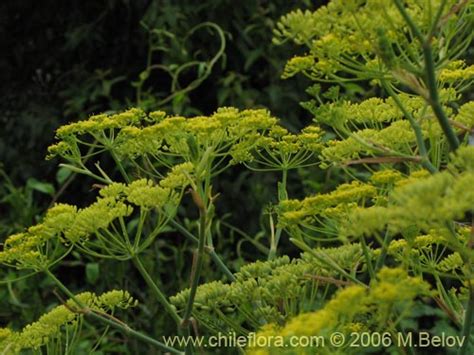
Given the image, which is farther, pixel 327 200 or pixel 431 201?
pixel 327 200

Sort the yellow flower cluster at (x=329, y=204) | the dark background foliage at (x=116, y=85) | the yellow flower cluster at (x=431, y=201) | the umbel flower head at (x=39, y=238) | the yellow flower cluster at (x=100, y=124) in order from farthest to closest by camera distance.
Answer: the dark background foliage at (x=116, y=85) → the yellow flower cluster at (x=100, y=124) → the umbel flower head at (x=39, y=238) → the yellow flower cluster at (x=329, y=204) → the yellow flower cluster at (x=431, y=201)

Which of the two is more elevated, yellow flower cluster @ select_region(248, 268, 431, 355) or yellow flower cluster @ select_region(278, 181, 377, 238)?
yellow flower cluster @ select_region(278, 181, 377, 238)

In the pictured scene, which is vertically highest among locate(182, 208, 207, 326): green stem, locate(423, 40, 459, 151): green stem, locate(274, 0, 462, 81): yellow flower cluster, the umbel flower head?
locate(274, 0, 462, 81): yellow flower cluster

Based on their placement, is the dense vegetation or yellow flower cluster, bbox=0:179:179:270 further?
yellow flower cluster, bbox=0:179:179:270

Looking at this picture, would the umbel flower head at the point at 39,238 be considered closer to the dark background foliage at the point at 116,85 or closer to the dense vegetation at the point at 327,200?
the dense vegetation at the point at 327,200

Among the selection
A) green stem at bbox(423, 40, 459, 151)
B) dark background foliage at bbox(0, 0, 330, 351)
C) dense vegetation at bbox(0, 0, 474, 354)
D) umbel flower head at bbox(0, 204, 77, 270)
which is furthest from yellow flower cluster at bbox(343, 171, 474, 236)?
dark background foliage at bbox(0, 0, 330, 351)

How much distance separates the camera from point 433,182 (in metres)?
0.92

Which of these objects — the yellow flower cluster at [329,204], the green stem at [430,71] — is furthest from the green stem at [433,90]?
the yellow flower cluster at [329,204]

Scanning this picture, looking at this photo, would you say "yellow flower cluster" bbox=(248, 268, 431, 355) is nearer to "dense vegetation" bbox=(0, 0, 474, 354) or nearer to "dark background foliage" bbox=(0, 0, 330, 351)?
"dense vegetation" bbox=(0, 0, 474, 354)

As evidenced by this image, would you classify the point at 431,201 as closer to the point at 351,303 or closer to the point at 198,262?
the point at 351,303

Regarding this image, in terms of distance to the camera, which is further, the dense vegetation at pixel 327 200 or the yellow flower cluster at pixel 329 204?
the yellow flower cluster at pixel 329 204

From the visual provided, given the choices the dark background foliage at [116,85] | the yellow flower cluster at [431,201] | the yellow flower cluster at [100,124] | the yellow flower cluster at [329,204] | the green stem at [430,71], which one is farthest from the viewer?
the dark background foliage at [116,85]

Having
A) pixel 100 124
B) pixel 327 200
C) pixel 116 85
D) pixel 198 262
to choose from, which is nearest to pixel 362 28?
pixel 327 200

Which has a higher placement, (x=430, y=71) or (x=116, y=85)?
(x=430, y=71)
